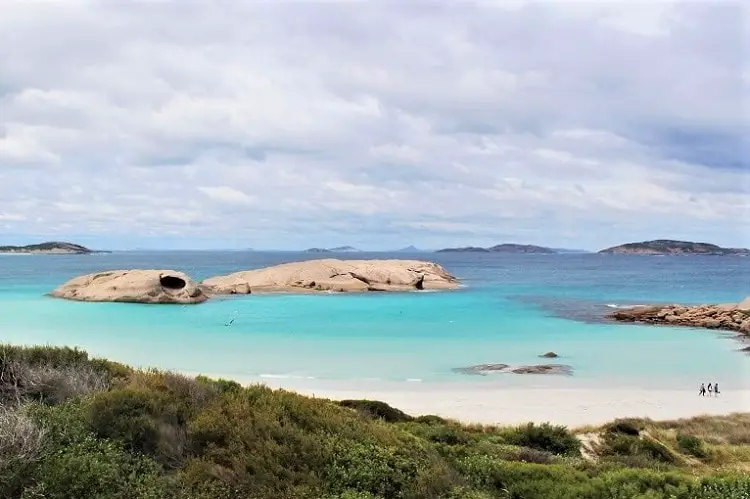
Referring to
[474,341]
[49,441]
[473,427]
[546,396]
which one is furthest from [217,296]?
[49,441]

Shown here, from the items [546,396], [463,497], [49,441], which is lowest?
[546,396]

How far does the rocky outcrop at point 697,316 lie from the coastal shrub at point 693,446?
98.9 feet

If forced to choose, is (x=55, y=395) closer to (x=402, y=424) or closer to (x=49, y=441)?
(x=49, y=441)

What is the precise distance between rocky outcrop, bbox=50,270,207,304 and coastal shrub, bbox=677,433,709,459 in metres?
44.2

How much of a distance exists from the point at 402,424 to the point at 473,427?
2700mm

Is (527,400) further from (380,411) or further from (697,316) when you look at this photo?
(697,316)

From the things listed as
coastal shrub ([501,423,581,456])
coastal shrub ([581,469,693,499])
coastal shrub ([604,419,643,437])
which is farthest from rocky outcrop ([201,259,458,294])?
coastal shrub ([581,469,693,499])

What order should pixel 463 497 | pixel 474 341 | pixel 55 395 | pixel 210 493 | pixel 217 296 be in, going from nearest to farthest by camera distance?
1. pixel 210 493
2. pixel 463 497
3. pixel 55 395
4. pixel 474 341
5. pixel 217 296

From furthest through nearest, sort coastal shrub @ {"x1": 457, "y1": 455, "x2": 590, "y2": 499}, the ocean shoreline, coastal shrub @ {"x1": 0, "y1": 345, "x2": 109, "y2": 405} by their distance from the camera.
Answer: the ocean shoreline
coastal shrub @ {"x1": 0, "y1": 345, "x2": 109, "y2": 405}
coastal shrub @ {"x1": 457, "y1": 455, "x2": 590, "y2": 499}

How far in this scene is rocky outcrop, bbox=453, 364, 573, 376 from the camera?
25.7m

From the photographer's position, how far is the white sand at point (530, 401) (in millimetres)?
18606

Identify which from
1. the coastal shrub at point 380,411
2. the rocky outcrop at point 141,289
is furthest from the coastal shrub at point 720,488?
the rocky outcrop at point 141,289

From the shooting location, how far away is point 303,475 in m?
7.42

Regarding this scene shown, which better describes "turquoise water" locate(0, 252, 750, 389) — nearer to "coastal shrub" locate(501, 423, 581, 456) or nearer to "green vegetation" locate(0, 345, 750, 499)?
"coastal shrub" locate(501, 423, 581, 456)
